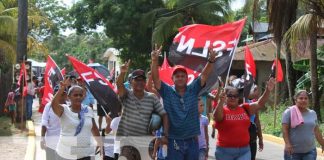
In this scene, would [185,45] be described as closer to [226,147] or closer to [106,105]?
[106,105]

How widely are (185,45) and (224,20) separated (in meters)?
23.9

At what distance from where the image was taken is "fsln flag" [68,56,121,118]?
741cm

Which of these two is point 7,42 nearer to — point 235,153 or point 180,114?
point 235,153

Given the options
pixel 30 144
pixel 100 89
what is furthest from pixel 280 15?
pixel 100 89

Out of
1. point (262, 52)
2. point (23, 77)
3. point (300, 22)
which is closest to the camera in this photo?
point (300, 22)

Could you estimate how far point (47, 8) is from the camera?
48.6 metres

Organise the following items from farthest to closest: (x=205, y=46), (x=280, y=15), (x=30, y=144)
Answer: (x=280, y=15)
(x=30, y=144)
(x=205, y=46)

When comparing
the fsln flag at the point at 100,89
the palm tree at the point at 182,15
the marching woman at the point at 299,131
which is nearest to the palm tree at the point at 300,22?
the fsln flag at the point at 100,89

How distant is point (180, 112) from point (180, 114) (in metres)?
0.02

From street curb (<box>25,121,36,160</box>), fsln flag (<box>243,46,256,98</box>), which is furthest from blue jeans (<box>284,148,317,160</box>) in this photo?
street curb (<box>25,121,36,160</box>)

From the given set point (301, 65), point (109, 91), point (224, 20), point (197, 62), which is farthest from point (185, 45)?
point (224, 20)

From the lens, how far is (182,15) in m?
30.9

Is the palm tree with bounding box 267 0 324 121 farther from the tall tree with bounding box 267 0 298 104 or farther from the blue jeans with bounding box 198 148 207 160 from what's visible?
the blue jeans with bounding box 198 148 207 160

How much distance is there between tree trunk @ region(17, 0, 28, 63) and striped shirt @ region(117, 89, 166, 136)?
10874 millimetres
